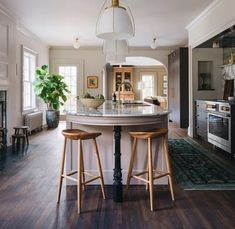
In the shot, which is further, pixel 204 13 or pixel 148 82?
pixel 148 82

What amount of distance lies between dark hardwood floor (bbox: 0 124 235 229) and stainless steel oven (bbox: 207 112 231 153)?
1824 mm

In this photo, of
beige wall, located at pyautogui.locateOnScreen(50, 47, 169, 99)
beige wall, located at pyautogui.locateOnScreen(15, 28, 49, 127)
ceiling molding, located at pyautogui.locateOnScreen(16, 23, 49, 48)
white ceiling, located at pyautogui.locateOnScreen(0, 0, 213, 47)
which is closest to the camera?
white ceiling, located at pyautogui.locateOnScreen(0, 0, 213, 47)

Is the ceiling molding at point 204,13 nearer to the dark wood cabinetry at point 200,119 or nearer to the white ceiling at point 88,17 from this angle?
the white ceiling at point 88,17

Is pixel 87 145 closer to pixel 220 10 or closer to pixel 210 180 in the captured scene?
pixel 210 180

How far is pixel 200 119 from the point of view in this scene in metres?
6.30

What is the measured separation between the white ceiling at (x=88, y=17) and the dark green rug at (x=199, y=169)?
2.71 meters

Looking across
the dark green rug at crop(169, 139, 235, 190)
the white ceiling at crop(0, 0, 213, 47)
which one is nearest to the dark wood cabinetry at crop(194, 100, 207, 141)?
the dark green rug at crop(169, 139, 235, 190)

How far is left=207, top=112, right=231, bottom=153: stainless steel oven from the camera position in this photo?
4.74 meters

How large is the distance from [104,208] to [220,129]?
10.2 ft

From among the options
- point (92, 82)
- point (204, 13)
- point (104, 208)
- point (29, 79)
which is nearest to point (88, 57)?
point (92, 82)

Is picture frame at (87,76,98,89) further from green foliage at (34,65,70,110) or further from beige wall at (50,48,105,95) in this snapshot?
green foliage at (34,65,70,110)

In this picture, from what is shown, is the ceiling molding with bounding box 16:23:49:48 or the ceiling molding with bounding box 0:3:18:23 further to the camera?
the ceiling molding with bounding box 16:23:49:48

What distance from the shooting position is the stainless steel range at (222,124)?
4.62 meters

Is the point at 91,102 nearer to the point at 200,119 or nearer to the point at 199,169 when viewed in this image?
the point at 199,169
